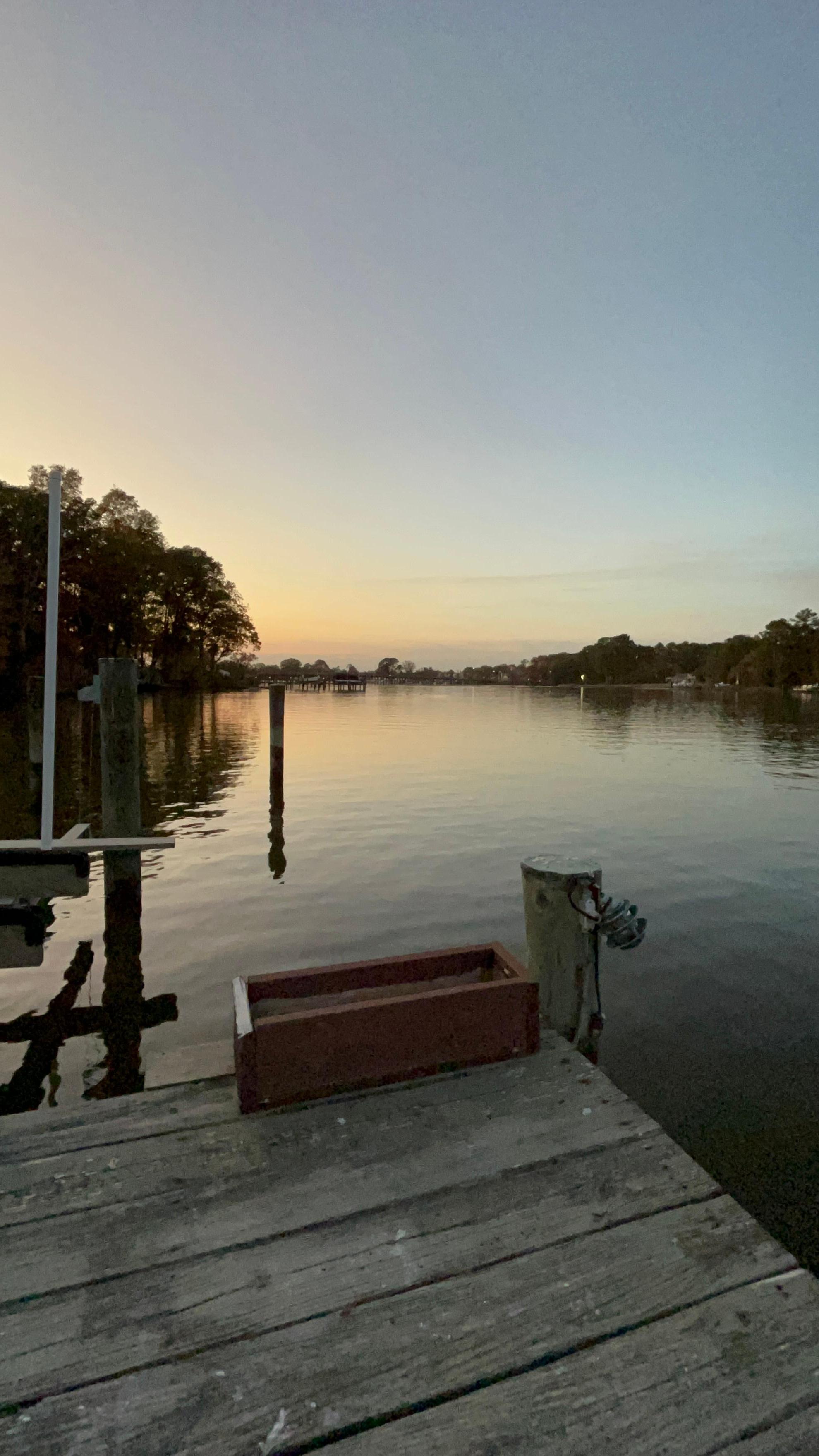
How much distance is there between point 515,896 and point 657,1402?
8.85 metres

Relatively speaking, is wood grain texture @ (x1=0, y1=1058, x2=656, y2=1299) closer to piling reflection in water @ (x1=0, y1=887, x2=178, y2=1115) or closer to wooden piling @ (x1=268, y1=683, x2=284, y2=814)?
piling reflection in water @ (x1=0, y1=887, x2=178, y2=1115)

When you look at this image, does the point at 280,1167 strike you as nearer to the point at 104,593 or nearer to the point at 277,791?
the point at 277,791

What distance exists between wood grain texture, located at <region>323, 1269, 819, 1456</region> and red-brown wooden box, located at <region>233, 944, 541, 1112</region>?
1.56 metres

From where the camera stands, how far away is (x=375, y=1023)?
12.0 ft

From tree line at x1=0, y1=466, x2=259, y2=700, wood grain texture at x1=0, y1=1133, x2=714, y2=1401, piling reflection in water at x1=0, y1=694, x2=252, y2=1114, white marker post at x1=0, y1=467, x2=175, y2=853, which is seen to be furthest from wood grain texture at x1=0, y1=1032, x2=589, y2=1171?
tree line at x1=0, y1=466, x2=259, y2=700

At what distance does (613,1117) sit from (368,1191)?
Answer: 1291 millimetres

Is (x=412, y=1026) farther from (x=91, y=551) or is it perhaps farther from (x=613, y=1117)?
(x=91, y=551)

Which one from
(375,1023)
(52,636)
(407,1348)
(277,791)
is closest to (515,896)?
(375,1023)

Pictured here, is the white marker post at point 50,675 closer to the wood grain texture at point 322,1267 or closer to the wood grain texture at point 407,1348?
the wood grain texture at point 322,1267

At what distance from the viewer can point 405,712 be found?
233ft

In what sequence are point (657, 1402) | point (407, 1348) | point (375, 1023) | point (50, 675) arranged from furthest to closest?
point (50, 675) < point (375, 1023) < point (407, 1348) < point (657, 1402)

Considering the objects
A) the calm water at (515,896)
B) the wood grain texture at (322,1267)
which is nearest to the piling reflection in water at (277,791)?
the calm water at (515,896)

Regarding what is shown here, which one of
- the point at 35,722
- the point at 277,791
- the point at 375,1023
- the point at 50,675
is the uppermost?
the point at 50,675

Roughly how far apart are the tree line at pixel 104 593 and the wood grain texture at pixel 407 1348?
38.8 meters
